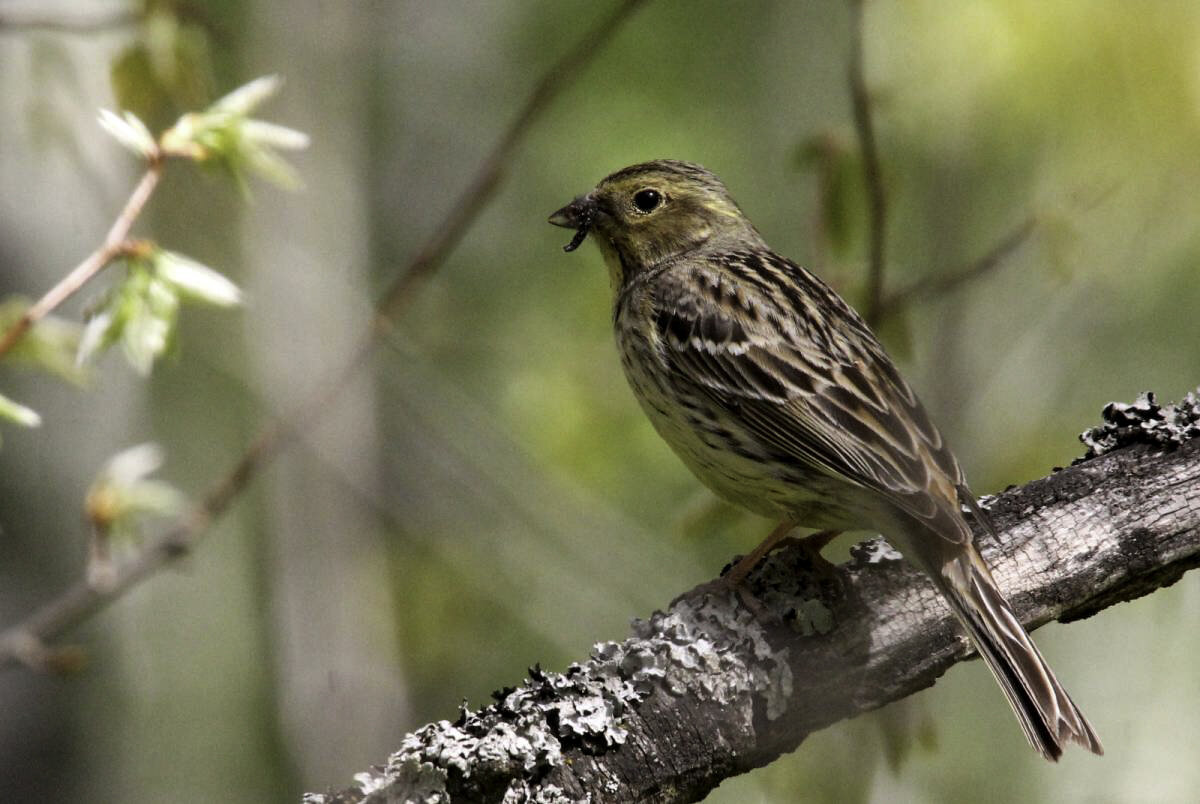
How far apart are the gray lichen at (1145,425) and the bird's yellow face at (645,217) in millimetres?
2300

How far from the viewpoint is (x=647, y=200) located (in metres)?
6.31

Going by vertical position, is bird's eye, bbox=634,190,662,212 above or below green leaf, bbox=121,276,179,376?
above

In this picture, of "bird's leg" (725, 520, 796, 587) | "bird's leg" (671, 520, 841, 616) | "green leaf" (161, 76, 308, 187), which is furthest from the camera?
"bird's leg" (725, 520, 796, 587)

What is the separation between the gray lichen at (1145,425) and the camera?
4445 mm

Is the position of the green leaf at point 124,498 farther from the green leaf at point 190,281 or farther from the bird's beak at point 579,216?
the bird's beak at point 579,216

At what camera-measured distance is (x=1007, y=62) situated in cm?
679

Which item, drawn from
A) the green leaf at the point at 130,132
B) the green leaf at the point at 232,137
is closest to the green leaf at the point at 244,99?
the green leaf at the point at 232,137

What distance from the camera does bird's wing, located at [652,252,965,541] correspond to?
4738 millimetres

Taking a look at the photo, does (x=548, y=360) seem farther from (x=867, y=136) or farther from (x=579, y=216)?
(x=867, y=136)

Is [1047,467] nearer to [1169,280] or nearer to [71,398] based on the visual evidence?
[1169,280]

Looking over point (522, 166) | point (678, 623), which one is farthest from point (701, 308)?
point (522, 166)

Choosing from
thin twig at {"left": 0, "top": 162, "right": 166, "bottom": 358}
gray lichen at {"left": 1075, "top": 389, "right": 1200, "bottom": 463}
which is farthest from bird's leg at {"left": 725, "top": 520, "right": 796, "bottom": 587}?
thin twig at {"left": 0, "top": 162, "right": 166, "bottom": 358}

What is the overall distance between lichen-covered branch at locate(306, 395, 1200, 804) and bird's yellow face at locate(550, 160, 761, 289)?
2.07 metres

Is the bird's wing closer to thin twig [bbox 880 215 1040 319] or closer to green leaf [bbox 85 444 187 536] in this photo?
thin twig [bbox 880 215 1040 319]
